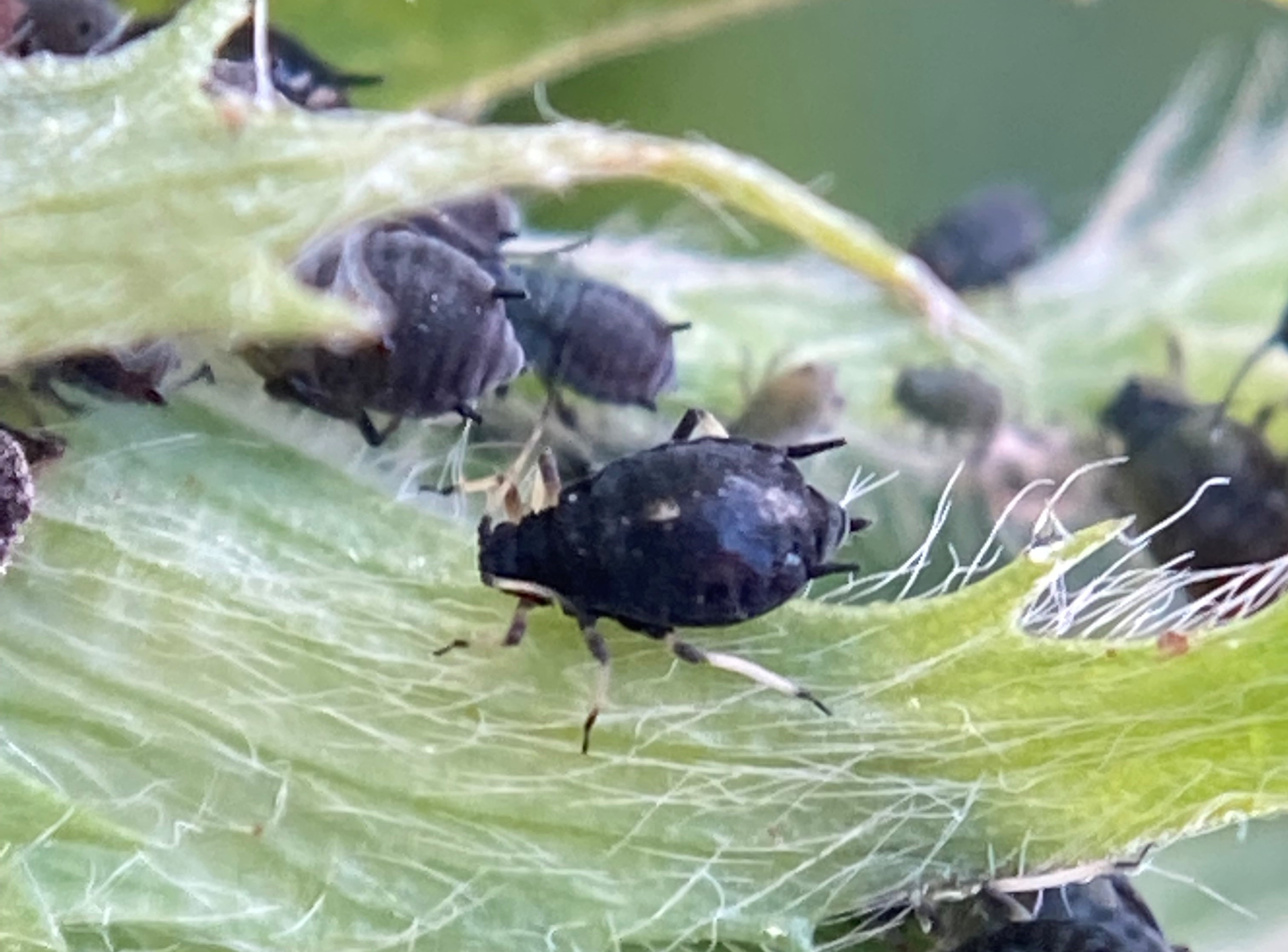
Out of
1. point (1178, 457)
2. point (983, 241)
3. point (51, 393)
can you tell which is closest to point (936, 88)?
point (983, 241)

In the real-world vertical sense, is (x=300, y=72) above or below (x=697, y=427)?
above

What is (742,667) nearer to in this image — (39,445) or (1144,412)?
(39,445)

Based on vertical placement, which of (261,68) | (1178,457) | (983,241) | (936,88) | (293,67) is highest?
(261,68)

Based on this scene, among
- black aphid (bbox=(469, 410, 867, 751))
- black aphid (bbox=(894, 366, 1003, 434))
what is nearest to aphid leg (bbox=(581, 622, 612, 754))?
black aphid (bbox=(469, 410, 867, 751))

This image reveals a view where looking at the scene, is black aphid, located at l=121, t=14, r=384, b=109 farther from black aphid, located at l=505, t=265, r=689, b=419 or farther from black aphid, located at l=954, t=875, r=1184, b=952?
black aphid, located at l=954, t=875, r=1184, b=952

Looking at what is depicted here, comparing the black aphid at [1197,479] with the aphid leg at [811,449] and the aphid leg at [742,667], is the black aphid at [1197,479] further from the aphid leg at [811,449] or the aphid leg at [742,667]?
the aphid leg at [742,667]

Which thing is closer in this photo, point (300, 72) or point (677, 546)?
point (677, 546)

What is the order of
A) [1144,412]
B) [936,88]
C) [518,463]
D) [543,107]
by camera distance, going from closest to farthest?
[518,463]
[543,107]
[1144,412]
[936,88]

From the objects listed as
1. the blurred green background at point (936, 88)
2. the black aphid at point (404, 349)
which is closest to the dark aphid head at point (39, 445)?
the black aphid at point (404, 349)
